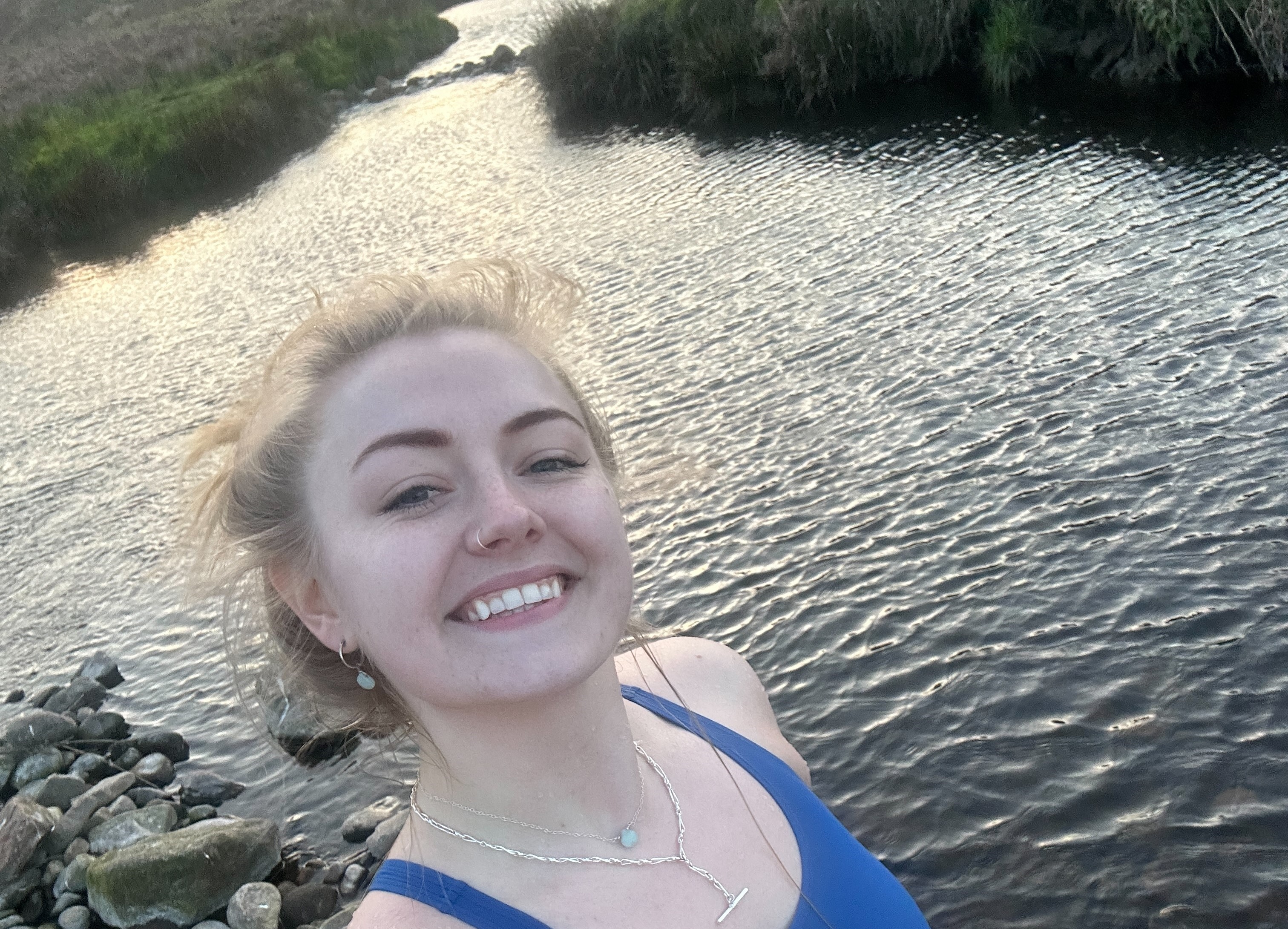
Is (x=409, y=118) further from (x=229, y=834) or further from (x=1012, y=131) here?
(x=229, y=834)

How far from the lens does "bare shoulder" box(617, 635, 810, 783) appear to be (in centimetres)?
293

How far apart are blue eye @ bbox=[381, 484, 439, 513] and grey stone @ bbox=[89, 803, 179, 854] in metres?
5.12

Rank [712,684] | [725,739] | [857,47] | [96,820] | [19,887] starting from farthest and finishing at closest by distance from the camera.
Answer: [857,47], [96,820], [19,887], [712,684], [725,739]

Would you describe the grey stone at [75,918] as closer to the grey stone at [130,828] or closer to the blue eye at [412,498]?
the grey stone at [130,828]

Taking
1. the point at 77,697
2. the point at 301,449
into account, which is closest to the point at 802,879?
the point at 301,449

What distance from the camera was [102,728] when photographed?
318 inches

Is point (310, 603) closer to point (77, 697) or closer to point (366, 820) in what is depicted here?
point (366, 820)

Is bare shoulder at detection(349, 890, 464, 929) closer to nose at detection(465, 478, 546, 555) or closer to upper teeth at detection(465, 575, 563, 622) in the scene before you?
upper teeth at detection(465, 575, 563, 622)

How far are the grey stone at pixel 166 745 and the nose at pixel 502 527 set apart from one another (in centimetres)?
632

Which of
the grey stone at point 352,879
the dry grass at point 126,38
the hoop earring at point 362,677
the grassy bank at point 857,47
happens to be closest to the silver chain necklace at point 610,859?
the hoop earring at point 362,677

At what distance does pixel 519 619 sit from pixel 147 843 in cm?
480

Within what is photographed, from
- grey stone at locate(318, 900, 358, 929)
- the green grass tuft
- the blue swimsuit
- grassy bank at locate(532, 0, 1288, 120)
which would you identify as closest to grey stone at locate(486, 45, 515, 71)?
grassy bank at locate(532, 0, 1288, 120)

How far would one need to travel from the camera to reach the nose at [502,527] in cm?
223

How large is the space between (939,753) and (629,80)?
69.8ft
